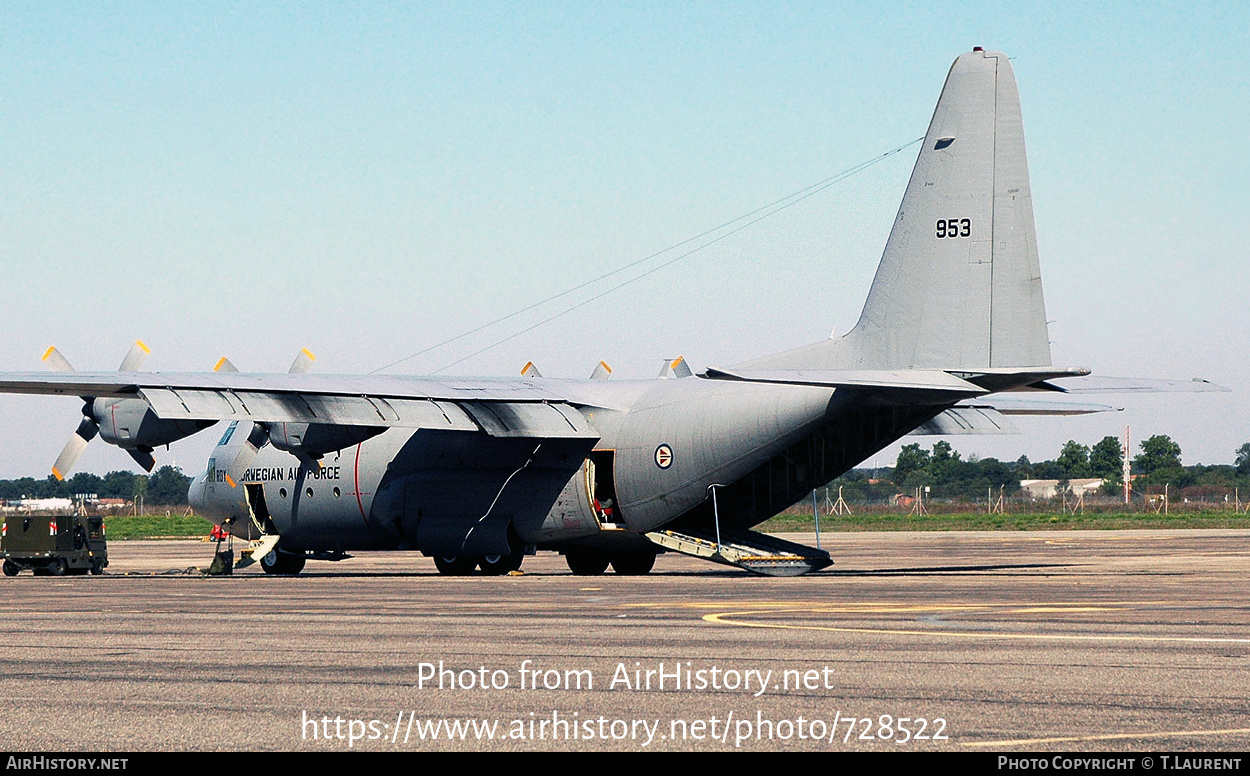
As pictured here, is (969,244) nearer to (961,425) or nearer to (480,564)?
(961,425)

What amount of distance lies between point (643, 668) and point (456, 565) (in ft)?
75.2

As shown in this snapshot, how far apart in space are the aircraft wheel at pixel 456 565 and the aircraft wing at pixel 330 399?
15.0 ft

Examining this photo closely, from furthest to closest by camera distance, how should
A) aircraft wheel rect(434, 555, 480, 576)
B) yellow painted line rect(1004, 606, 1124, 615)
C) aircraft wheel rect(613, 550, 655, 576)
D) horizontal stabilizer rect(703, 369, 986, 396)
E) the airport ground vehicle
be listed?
the airport ground vehicle, aircraft wheel rect(434, 555, 480, 576), aircraft wheel rect(613, 550, 655, 576), horizontal stabilizer rect(703, 369, 986, 396), yellow painted line rect(1004, 606, 1124, 615)

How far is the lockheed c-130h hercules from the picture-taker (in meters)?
30.2

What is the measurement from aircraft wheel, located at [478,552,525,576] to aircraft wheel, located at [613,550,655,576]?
2549mm

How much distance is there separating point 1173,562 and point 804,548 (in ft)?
33.7

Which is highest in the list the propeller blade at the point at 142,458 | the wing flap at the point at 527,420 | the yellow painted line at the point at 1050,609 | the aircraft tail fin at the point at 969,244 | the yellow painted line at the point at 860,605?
the aircraft tail fin at the point at 969,244

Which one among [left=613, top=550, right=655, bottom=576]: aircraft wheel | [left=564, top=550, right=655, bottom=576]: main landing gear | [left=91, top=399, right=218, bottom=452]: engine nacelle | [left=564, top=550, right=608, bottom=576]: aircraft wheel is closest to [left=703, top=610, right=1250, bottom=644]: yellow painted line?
[left=613, top=550, right=655, bottom=576]: aircraft wheel

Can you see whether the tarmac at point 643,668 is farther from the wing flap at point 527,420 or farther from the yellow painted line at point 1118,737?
the wing flap at point 527,420

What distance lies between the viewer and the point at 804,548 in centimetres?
3481

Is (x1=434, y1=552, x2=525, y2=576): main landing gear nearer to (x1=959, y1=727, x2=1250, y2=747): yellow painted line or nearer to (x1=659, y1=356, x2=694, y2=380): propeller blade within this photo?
(x1=659, y1=356, x2=694, y2=380): propeller blade

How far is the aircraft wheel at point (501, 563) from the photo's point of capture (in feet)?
120

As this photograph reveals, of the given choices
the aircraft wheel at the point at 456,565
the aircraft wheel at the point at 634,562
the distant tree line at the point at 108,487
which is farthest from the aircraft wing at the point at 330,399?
the distant tree line at the point at 108,487

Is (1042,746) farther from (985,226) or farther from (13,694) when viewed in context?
(985,226)
